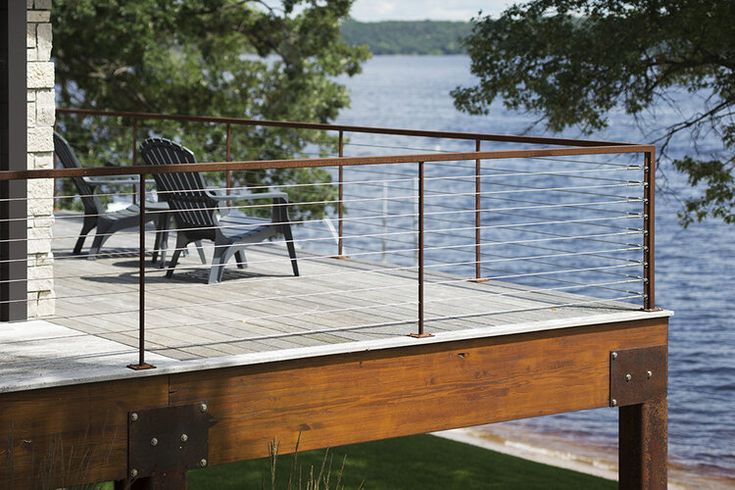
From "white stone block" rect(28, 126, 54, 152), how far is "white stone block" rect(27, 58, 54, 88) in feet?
0.79

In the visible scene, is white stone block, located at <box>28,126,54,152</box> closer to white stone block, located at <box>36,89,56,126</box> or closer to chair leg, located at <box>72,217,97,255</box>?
white stone block, located at <box>36,89,56,126</box>

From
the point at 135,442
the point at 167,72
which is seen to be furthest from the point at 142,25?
the point at 135,442

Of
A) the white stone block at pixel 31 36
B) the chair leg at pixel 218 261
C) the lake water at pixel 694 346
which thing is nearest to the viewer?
the white stone block at pixel 31 36

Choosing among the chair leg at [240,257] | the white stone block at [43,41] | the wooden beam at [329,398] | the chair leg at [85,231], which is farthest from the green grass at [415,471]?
the white stone block at [43,41]

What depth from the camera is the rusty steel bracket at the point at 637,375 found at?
7.90 metres

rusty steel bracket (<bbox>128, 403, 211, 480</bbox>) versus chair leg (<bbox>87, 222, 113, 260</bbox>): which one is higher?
chair leg (<bbox>87, 222, 113, 260</bbox>)

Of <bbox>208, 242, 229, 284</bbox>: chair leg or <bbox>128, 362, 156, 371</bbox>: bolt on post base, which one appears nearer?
<bbox>128, 362, 156, 371</bbox>: bolt on post base

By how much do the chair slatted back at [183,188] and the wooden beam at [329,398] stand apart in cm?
203

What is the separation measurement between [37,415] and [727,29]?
892cm

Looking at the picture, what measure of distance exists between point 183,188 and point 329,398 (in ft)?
7.73

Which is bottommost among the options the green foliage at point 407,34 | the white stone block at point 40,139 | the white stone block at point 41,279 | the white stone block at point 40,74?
the white stone block at point 41,279

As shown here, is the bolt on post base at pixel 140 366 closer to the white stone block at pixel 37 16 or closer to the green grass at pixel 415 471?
the white stone block at pixel 37 16

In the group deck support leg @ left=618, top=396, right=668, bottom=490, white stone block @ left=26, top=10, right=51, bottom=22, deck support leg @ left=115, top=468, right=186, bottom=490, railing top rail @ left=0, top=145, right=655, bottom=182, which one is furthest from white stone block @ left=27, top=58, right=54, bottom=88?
deck support leg @ left=618, top=396, right=668, bottom=490

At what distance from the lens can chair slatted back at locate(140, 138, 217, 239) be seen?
8.52m
